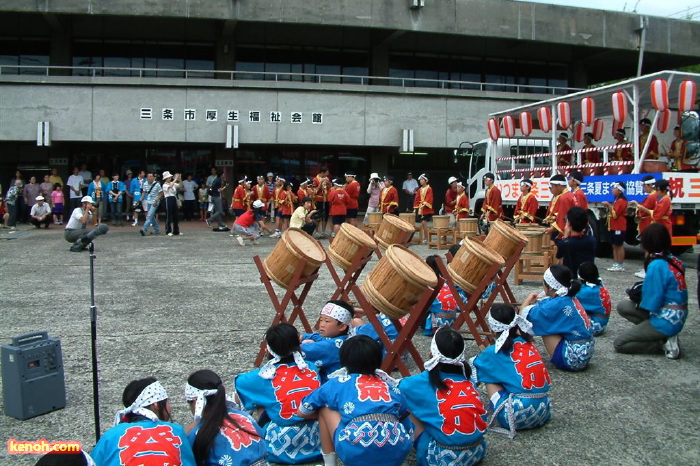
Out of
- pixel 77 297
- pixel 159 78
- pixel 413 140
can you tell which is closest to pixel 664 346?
pixel 77 297

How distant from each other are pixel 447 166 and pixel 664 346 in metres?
20.3

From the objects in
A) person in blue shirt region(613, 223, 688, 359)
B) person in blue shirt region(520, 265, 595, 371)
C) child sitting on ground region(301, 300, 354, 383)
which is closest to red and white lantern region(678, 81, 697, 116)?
person in blue shirt region(613, 223, 688, 359)

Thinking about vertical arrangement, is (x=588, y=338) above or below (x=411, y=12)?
below

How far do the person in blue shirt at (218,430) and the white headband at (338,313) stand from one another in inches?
61.5

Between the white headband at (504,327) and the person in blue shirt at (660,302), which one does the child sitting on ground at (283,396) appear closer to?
the white headband at (504,327)

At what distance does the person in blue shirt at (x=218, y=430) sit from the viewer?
3.01 meters

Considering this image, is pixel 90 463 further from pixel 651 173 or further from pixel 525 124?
pixel 525 124

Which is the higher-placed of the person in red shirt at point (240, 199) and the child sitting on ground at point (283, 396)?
the person in red shirt at point (240, 199)

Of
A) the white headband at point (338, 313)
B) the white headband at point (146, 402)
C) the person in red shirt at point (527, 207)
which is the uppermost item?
the person in red shirt at point (527, 207)

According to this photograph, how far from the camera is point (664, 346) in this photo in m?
6.05

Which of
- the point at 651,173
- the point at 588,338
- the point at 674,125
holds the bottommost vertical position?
the point at 588,338

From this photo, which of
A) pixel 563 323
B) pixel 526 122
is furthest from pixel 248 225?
pixel 563 323

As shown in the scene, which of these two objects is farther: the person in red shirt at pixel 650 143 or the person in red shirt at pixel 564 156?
the person in red shirt at pixel 564 156

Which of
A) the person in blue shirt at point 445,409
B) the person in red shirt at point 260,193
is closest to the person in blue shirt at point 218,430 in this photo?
the person in blue shirt at point 445,409
